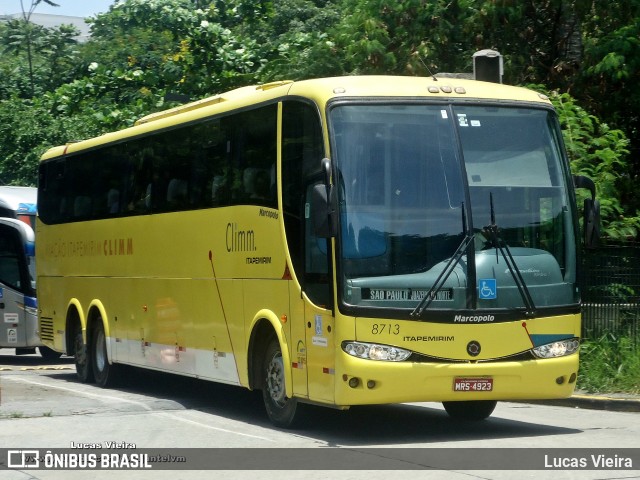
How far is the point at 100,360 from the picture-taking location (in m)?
19.4

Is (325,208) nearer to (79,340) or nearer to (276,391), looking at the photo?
(276,391)

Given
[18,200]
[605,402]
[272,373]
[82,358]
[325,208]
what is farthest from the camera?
[18,200]

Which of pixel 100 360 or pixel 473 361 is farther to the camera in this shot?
pixel 100 360

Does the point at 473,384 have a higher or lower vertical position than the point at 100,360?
higher

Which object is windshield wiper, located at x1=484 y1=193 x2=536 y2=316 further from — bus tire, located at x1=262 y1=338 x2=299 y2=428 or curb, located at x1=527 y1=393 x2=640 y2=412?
curb, located at x1=527 y1=393 x2=640 y2=412

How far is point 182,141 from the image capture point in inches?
638

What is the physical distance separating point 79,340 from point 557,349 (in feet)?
32.4

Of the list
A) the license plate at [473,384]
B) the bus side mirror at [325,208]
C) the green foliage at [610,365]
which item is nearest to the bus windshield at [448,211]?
the bus side mirror at [325,208]

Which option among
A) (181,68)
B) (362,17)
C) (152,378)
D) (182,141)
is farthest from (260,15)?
(182,141)

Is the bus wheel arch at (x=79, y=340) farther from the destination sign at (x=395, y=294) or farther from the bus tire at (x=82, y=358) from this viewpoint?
the destination sign at (x=395, y=294)

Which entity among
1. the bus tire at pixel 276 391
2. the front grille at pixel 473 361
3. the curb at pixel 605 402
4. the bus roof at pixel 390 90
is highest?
the bus roof at pixel 390 90

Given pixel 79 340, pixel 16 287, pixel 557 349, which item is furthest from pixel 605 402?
pixel 16 287

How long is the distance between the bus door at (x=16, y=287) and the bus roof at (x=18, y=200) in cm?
103

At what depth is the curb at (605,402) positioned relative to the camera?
14.9 metres
